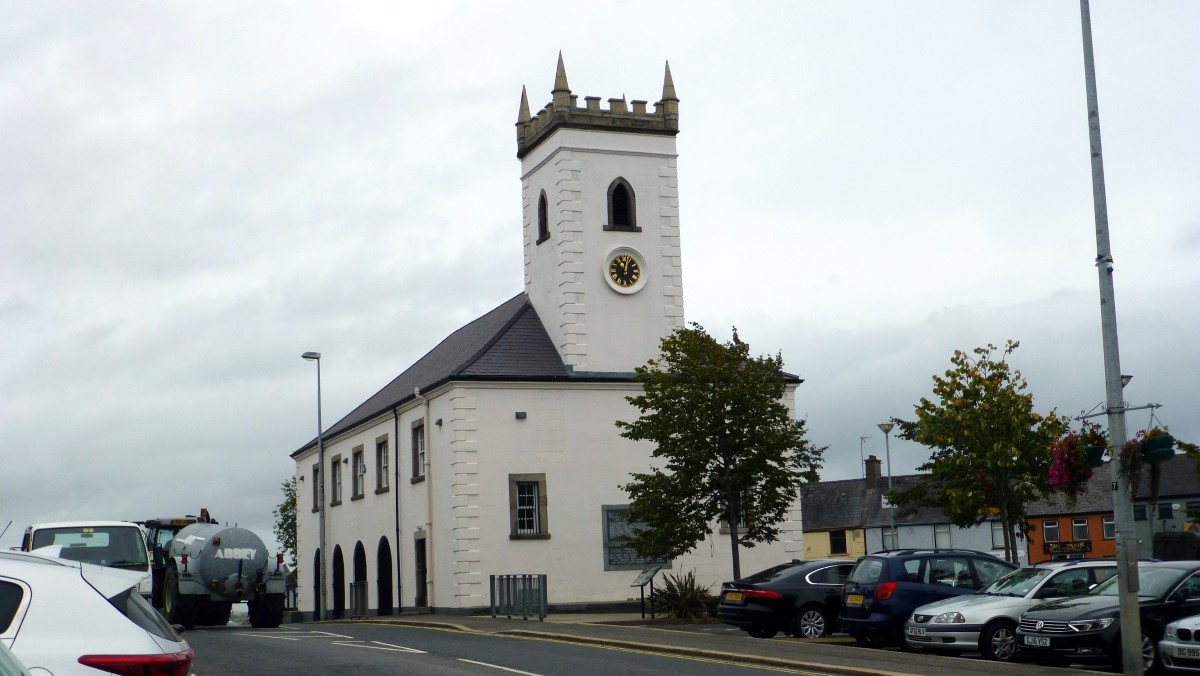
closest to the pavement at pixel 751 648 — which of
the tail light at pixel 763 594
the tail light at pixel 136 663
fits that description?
the tail light at pixel 763 594

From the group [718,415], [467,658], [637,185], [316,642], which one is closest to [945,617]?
[467,658]

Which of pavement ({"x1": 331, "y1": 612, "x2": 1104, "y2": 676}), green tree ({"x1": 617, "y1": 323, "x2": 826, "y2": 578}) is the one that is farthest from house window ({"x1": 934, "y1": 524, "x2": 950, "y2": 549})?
pavement ({"x1": 331, "y1": 612, "x2": 1104, "y2": 676})

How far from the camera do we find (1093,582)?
811 inches

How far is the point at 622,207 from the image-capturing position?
44500 millimetres

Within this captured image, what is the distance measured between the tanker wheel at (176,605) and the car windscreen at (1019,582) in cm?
1667

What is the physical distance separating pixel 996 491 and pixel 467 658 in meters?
21.6

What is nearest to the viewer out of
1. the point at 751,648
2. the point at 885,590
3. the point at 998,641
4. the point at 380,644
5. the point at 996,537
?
the point at 998,641

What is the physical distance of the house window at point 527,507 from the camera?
4169cm

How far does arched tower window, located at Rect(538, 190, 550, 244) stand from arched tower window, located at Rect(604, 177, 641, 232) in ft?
7.36

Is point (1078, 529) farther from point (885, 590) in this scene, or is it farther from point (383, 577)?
point (885, 590)

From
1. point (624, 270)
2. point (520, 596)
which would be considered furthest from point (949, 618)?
point (624, 270)

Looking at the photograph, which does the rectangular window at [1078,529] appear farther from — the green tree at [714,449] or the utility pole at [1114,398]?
the utility pole at [1114,398]

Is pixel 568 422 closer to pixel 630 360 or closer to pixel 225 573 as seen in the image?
pixel 630 360

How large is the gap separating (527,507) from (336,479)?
1547 cm
